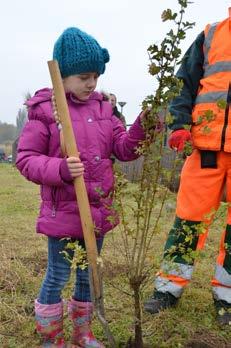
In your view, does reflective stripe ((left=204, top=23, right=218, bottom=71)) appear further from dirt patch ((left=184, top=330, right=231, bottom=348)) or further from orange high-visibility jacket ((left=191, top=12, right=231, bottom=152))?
dirt patch ((left=184, top=330, right=231, bottom=348))

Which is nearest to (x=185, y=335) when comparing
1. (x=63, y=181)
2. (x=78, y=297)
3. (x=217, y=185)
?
(x=78, y=297)

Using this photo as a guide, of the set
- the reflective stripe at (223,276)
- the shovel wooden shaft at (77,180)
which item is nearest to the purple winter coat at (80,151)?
the shovel wooden shaft at (77,180)

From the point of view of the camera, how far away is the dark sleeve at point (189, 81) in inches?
116

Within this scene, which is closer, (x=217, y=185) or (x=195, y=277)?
(x=217, y=185)

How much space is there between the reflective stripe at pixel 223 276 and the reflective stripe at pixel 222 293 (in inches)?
1.6

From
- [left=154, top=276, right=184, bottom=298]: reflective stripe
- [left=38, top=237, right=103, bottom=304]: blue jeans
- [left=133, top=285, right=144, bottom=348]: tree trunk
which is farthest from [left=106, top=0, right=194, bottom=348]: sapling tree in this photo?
[left=154, top=276, right=184, bottom=298]: reflective stripe

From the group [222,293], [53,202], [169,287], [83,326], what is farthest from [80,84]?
Result: [222,293]

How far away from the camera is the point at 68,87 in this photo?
92.0 inches

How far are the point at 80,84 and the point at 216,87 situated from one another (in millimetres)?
913

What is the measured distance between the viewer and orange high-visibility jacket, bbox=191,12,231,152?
2801 mm

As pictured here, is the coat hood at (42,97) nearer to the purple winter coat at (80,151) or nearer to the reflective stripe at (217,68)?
the purple winter coat at (80,151)

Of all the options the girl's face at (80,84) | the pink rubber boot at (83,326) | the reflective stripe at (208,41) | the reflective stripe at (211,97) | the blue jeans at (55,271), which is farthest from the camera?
the reflective stripe at (208,41)

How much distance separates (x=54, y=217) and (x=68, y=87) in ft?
1.99

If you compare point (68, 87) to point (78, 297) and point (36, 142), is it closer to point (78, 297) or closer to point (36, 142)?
point (36, 142)
